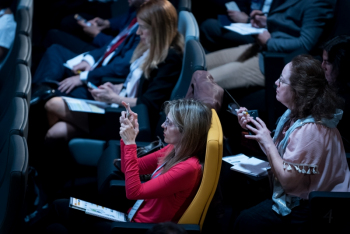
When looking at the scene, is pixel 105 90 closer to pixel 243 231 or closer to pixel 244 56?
pixel 244 56

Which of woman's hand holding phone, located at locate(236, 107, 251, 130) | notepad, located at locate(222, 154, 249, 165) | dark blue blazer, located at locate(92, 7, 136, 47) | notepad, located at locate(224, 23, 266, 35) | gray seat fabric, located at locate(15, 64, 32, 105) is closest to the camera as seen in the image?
woman's hand holding phone, located at locate(236, 107, 251, 130)

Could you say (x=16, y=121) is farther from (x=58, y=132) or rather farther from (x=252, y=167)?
(x=252, y=167)

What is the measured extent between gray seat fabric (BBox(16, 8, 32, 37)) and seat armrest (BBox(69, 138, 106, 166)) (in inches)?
38.7

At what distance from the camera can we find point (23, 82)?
2646 mm

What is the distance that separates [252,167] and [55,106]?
1.47 m

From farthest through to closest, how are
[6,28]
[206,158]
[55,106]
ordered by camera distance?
[6,28]
[55,106]
[206,158]

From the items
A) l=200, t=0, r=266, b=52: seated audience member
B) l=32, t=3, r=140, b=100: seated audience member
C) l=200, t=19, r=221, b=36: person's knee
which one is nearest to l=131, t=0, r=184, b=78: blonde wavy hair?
l=32, t=3, r=140, b=100: seated audience member

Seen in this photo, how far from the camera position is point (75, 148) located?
9.39 ft

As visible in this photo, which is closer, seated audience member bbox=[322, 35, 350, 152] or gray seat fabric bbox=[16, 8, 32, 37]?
seated audience member bbox=[322, 35, 350, 152]

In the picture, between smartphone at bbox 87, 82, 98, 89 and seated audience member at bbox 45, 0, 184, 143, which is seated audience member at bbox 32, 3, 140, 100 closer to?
smartphone at bbox 87, 82, 98, 89

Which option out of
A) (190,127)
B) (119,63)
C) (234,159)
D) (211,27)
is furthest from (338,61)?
(211,27)

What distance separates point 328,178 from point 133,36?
2.07m

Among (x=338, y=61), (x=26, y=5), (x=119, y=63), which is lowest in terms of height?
(x=119, y=63)

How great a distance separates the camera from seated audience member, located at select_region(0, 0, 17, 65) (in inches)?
144
